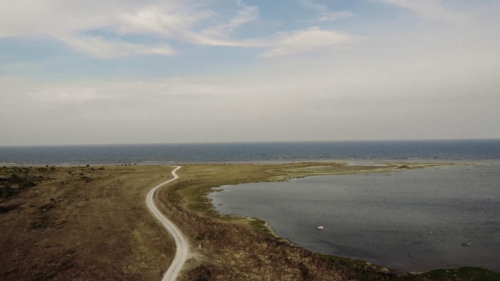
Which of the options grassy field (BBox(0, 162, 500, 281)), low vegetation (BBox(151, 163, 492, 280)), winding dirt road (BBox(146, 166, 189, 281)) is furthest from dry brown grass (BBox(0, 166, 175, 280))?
low vegetation (BBox(151, 163, 492, 280))

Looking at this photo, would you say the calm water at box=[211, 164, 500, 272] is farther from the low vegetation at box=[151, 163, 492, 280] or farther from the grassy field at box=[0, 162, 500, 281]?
the grassy field at box=[0, 162, 500, 281]

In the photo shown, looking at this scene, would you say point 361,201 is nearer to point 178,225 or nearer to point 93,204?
point 178,225

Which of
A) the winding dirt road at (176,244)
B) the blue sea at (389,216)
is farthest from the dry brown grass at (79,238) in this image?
the blue sea at (389,216)

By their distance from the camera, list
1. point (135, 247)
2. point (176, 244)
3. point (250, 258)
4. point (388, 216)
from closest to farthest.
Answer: point (250, 258) → point (135, 247) → point (176, 244) → point (388, 216)

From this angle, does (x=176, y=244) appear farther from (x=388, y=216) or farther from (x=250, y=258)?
(x=388, y=216)

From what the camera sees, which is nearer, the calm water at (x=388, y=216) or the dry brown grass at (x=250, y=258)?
the dry brown grass at (x=250, y=258)

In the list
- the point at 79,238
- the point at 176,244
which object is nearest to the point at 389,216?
the point at 176,244

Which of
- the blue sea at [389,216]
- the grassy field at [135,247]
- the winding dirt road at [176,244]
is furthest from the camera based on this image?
the blue sea at [389,216]

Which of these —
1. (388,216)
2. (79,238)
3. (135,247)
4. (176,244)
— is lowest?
(388,216)

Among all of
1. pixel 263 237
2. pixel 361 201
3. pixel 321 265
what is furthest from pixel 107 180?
Answer: pixel 321 265

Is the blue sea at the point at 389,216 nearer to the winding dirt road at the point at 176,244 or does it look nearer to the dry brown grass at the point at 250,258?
the dry brown grass at the point at 250,258
